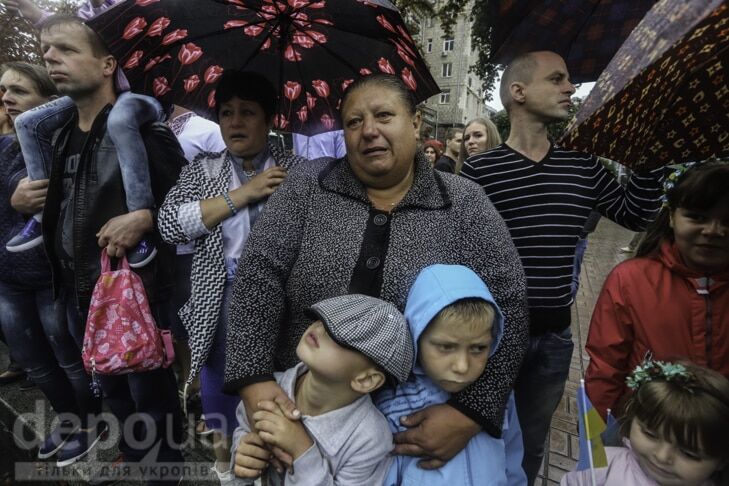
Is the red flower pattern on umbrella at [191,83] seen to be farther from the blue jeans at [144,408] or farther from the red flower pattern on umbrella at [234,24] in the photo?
the blue jeans at [144,408]

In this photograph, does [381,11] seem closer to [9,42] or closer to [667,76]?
[667,76]

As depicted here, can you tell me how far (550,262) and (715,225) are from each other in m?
0.62

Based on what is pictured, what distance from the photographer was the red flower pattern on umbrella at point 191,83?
2092 mm

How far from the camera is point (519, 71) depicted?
1926 mm

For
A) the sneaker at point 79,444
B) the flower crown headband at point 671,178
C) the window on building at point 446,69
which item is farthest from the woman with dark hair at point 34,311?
the window on building at point 446,69

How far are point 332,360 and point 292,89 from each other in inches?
67.7

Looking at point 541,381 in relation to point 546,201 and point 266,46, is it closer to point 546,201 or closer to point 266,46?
point 546,201

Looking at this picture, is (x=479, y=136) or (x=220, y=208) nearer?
(x=220, y=208)

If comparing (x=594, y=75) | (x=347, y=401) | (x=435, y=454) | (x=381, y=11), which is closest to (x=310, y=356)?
(x=347, y=401)

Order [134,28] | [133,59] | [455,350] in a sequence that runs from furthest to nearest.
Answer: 1. [133,59]
2. [134,28]
3. [455,350]

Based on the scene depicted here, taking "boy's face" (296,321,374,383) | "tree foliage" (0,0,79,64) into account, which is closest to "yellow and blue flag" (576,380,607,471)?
"boy's face" (296,321,374,383)

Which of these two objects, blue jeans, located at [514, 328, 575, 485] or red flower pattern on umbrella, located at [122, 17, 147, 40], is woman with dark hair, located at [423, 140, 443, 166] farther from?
red flower pattern on umbrella, located at [122, 17, 147, 40]

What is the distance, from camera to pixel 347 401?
4.09ft

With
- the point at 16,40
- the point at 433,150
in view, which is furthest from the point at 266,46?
the point at 16,40
